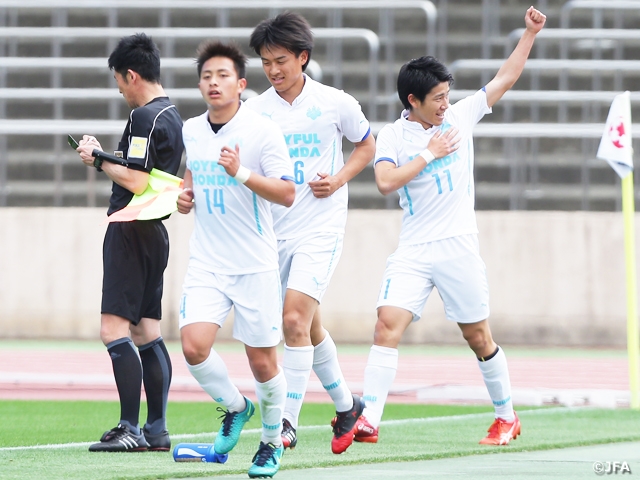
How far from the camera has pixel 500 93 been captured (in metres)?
7.06

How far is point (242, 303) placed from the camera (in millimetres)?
5418

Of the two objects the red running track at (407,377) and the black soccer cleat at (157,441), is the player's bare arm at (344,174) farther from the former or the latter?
the red running track at (407,377)

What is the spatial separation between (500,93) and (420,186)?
750 mm

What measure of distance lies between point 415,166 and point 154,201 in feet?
4.81

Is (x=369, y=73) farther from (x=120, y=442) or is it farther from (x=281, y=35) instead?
(x=120, y=442)

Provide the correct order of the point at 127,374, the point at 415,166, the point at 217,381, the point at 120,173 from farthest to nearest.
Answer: the point at 415,166 < the point at 127,374 < the point at 120,173 < the point at 217,381

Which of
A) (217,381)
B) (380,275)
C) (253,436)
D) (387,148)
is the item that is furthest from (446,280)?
(380,275)

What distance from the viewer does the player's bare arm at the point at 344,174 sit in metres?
6.46

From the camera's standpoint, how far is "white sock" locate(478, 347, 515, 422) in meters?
7.07

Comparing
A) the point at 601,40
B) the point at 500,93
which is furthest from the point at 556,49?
the point at 500,93

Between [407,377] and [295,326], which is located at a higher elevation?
[295,326]

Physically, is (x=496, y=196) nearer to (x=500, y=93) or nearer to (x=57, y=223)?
(x=57, y=223)

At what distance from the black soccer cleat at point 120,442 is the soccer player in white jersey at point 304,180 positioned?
30.9 inches

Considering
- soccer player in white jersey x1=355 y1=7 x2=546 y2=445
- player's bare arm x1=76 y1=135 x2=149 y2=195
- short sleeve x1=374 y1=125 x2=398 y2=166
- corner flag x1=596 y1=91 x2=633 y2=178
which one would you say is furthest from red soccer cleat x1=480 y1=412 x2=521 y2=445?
corner flag x1=596 y1=91 x2=633 y2=178
